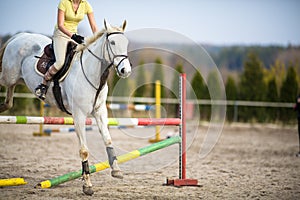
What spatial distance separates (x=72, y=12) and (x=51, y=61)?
761mm

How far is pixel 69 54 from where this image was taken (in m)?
5.61

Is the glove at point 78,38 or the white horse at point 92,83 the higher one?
the glove at point 78,38

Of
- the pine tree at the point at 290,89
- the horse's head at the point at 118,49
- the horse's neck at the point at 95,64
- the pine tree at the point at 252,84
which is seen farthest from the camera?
the pine tree at the point at 252,84

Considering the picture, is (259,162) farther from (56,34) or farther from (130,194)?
(56,34)

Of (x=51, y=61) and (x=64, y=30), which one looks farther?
(x=51, y=61)

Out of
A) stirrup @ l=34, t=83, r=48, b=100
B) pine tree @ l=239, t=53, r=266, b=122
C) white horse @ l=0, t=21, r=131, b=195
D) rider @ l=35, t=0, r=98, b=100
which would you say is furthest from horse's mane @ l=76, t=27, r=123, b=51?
pine tree @ l=239, t=53, r=266, b=122

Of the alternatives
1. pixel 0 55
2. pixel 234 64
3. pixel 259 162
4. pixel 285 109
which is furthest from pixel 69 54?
pixel 234 64

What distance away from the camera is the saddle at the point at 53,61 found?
5543mm

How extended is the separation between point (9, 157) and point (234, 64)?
90027mm

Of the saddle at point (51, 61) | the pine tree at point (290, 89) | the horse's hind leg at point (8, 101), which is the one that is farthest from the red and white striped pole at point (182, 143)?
the pine tree at point (290, 89)

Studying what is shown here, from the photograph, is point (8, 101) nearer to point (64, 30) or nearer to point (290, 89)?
point (64, 30)

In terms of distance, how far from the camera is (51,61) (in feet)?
19.0

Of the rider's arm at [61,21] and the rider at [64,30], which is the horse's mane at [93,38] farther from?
the rider's arm at [61,21]

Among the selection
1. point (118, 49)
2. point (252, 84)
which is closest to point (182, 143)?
point (118, 49)
